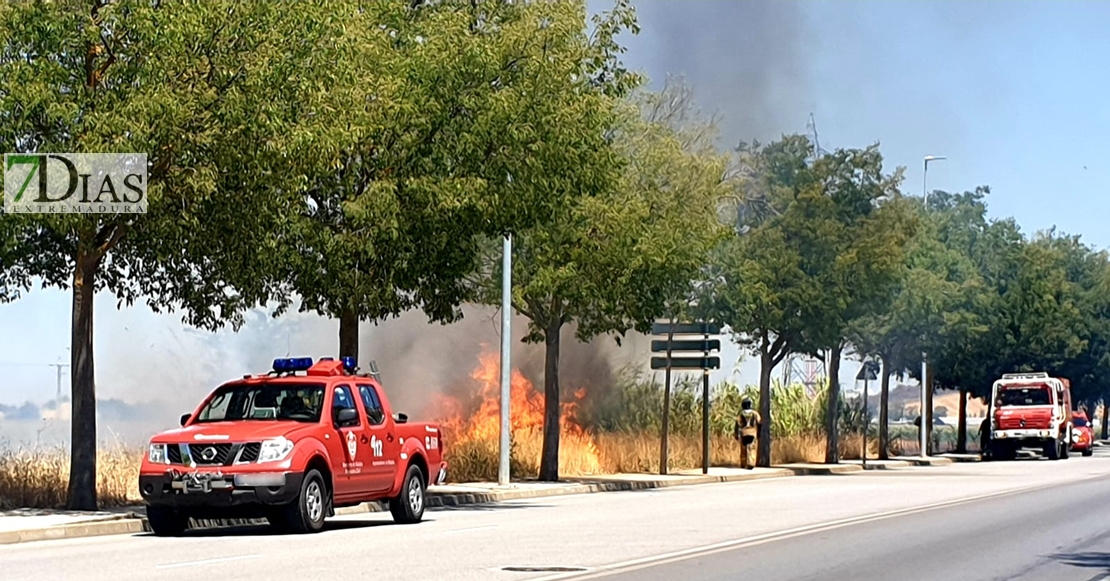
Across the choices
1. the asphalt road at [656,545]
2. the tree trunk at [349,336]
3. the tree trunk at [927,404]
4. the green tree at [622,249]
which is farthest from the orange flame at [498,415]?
the tree trunk at [927,404]

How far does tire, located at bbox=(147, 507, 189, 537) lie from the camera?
20484mm

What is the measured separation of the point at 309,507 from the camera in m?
20.4

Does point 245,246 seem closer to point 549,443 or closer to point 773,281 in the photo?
point 549,443

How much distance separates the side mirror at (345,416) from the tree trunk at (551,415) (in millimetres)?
13700

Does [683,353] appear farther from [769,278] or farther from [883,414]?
[883,414]

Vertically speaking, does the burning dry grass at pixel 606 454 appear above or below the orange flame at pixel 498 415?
below

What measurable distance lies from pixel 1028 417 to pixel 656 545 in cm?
4454

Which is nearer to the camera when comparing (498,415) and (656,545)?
(656,545)

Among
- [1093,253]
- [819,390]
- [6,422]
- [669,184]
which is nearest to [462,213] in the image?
[669,184]

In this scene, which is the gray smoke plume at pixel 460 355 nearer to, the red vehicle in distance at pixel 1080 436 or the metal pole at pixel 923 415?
the metal pole at pixel 923 415

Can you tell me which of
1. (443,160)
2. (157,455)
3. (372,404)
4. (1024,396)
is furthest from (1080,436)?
(157,455)

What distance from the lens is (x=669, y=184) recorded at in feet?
117

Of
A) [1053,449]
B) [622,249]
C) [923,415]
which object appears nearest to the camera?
[622,249]

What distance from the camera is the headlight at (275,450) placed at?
2005 cm
